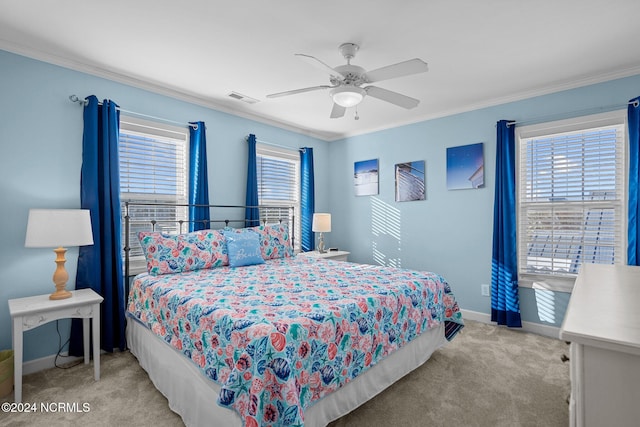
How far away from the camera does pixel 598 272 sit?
6.88 ft

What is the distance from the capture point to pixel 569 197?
10.7 feet

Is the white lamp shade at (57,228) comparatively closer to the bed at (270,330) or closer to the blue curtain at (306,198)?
the bed at (270,330)

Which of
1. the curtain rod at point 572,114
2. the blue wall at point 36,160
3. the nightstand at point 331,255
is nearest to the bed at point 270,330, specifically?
the blue wall at point 36,160

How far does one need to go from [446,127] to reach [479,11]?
209cm

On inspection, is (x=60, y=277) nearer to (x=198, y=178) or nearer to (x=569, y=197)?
(x=198, y=178)

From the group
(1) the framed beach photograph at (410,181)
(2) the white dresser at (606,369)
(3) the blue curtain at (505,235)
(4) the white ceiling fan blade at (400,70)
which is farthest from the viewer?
(1) the framed beach photograph at (410,181)

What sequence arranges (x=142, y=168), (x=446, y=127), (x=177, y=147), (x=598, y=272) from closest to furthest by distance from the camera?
(x=598, y=272)
(x=142, y=168)
(x=177, y=147)
(x=446, y=127)

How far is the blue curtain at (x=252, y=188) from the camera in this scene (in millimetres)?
4016

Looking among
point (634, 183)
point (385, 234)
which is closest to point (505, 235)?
point (634, 183)

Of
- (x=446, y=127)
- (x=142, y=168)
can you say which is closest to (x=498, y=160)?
(x=446, y=127)

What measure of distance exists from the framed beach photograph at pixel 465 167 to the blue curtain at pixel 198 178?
9.84 feet

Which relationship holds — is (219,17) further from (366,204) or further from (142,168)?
(366,204)

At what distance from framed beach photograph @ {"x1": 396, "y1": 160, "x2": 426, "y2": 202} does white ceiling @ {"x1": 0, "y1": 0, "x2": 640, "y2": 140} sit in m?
1.10

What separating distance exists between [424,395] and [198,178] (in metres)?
2.98
